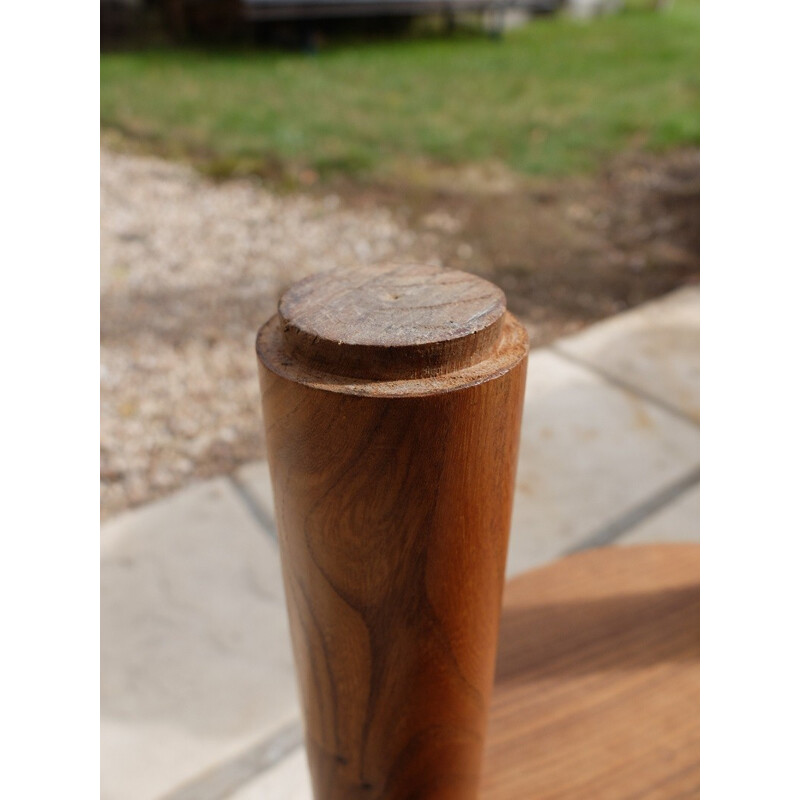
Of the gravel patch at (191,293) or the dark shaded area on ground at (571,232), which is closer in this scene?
the gravel patch at (191,293)

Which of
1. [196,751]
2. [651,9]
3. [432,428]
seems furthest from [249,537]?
[651,9]

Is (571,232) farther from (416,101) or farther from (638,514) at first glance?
(416,101)

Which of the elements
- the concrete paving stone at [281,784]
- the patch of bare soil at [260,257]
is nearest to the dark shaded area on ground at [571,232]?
the patch of bare soil at [260,257]

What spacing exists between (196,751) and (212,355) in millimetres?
1446

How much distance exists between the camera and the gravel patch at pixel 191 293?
214 centimetres

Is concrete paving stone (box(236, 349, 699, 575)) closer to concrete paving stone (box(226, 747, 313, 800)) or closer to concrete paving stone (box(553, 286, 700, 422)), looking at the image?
concrete paving stone (box(553, 286, 700, 422))

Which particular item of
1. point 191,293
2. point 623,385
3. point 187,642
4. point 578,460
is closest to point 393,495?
point 187,642

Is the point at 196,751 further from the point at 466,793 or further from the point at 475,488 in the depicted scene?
the point at 475,488

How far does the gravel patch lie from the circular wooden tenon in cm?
154

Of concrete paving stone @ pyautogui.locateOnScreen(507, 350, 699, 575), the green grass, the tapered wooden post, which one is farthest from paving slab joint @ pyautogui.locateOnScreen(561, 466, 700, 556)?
the green grass

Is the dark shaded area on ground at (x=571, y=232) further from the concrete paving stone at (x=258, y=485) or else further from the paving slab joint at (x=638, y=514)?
the concrete paving stone at (x=258, y=485)

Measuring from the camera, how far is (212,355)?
254 cm

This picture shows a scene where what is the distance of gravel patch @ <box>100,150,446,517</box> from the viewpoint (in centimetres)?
214

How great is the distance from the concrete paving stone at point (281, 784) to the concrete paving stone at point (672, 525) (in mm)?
890
